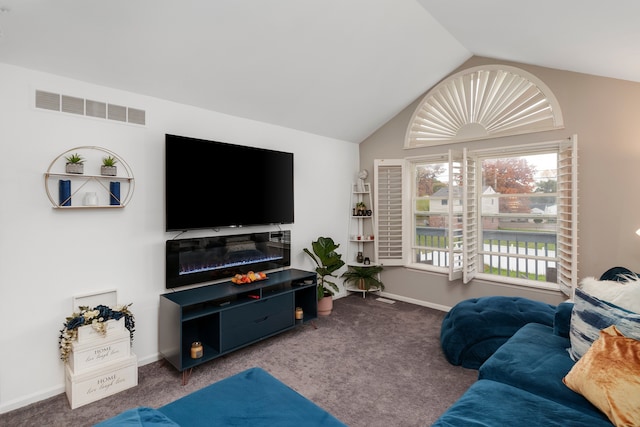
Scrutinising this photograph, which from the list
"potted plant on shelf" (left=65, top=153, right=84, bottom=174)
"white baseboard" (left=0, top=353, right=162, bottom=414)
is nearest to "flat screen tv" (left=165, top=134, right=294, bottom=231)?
"potted plant on shelf" (left=65, top=153, right=84, bottom=174)

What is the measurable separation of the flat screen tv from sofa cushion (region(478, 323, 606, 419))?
2.51m

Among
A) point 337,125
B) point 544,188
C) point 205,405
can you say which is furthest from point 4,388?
point 544,188

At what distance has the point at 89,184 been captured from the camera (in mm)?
2607

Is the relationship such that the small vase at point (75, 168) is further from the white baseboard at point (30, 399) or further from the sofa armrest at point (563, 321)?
the sofa armrest at point (563, 321)

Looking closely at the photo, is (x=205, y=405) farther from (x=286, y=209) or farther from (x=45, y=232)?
(x=286, y=209)

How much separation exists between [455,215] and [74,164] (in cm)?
389

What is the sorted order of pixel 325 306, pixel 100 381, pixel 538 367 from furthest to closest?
pixel 325 306 < pixel 100 381 < pixel 538 367

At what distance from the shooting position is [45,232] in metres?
2.42

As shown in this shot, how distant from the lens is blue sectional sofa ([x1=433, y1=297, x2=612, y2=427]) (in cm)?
143

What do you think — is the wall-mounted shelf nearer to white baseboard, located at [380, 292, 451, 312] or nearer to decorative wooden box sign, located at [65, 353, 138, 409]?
decorative wooden box sign, located at [65, 353, 138, 409]

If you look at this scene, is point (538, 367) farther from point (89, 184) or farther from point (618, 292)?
point (89, 184)

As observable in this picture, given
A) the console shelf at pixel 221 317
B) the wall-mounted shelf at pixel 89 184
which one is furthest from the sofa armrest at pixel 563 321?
the wall-mounted shelf at pixel 89 184

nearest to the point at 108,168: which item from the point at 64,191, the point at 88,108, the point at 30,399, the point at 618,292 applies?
the point at 64,191

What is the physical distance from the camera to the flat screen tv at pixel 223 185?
292 cm
